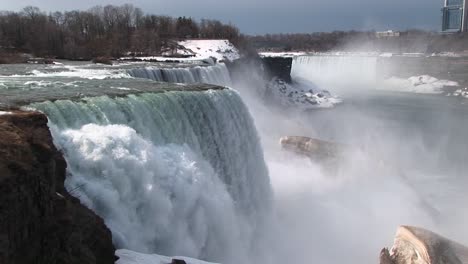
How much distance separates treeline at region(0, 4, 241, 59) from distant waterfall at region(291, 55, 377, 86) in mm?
14856

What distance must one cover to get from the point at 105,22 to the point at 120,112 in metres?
50.6

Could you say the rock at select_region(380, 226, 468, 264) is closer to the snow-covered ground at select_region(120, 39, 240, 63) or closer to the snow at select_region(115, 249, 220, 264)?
the snow at select_region(115, 249, 220, 264)

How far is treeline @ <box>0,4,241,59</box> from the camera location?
120 feet

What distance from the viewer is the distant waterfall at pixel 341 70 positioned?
67000mm

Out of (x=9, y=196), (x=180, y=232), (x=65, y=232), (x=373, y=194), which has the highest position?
(x=9, y=196)

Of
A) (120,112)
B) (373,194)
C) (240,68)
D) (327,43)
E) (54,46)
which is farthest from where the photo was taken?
(327,43)

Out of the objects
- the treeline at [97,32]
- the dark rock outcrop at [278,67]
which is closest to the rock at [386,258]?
the treeline at [97,32]

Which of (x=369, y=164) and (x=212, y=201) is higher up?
(x=212, y=201)

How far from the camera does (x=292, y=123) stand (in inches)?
1255

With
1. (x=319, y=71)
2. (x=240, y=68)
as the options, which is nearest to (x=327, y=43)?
(x=319, y=71)

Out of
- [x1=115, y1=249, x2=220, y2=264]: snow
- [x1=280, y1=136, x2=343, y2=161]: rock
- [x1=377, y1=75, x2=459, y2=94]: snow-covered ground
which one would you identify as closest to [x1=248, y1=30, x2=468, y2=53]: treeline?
[x1=377, y1=75, x2=459, y2=94]: snow-covered ground

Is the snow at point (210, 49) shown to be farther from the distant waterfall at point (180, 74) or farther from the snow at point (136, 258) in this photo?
the snow at point (136, 258)

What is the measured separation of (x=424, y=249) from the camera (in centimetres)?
937

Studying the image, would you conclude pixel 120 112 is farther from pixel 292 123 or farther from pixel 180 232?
pixel 292 123
